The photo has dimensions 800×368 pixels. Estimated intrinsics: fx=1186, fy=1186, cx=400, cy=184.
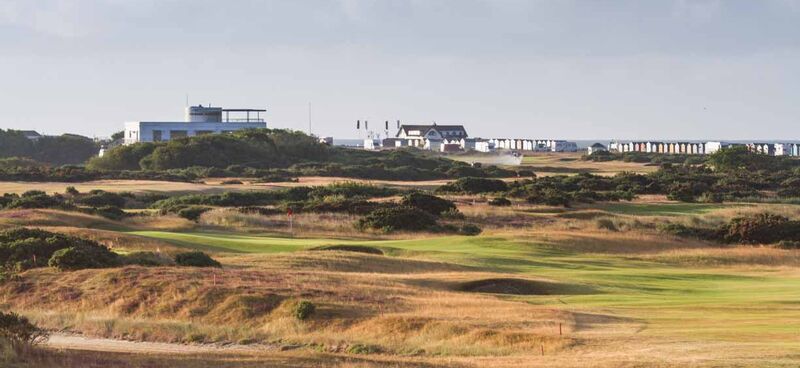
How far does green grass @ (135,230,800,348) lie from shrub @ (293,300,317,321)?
6.35 meters

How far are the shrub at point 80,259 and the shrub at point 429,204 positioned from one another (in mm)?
30743

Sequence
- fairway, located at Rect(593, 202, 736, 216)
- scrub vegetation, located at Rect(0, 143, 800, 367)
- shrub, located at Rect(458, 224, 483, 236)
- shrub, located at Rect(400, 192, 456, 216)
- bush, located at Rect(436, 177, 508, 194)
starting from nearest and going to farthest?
scrub vegetation, located at Rect(0, 143, 800, 367)
shrub, located at Rect(458, 224, 483, 236)
shrub, located at Rect(400, 192, 456, 216)
fairway, located at Rect(593, 202, 736, 216)
bush, located at Rect(436, 177, 508, 194)

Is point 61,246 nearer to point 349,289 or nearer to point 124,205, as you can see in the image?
point 349,289

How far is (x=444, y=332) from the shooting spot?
27.0 m

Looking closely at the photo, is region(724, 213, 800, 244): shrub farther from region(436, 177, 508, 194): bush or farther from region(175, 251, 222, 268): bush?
region(436, 177, 508, 194): bush

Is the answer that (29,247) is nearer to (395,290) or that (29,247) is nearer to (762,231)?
(395,290)

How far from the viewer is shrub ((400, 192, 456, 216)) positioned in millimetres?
67375

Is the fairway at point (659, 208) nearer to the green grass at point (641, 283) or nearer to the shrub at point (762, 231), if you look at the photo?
the shrub at point (762, 231)

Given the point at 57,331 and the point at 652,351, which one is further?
the point at 57,331

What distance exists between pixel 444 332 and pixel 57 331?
10.2 metres

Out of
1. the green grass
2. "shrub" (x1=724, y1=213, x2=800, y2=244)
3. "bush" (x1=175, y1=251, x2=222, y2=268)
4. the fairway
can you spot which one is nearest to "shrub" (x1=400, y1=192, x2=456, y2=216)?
the fairway

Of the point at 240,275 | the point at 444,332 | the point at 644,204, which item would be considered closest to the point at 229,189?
the point at 644,204

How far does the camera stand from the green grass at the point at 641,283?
2617 centimetres

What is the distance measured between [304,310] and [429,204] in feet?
128
